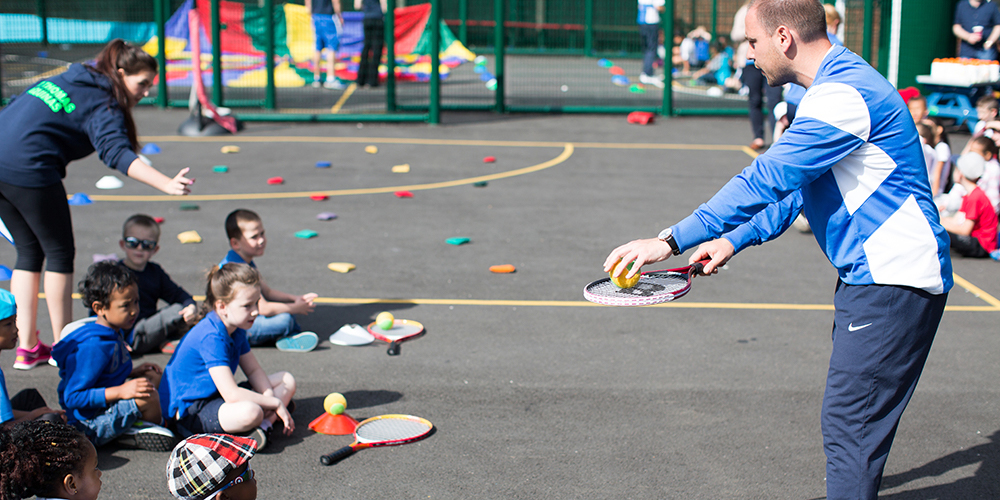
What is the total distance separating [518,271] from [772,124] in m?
5.70

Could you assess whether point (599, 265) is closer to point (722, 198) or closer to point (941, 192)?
point (941, 192)

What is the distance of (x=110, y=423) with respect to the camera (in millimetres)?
4363

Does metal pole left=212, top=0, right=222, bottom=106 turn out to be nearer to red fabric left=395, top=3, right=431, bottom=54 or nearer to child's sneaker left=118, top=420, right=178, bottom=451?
red fabric left=395, top=3, right=431, bottom=54

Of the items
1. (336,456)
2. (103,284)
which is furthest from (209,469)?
(103,284)

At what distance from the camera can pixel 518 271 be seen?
7770mm

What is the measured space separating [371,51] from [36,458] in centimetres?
1669

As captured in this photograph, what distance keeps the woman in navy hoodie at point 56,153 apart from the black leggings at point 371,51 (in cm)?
1261

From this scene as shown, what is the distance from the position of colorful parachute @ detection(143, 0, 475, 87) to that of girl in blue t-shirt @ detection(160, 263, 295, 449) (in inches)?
524

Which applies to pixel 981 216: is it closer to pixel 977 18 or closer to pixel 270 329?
pixel 270 329

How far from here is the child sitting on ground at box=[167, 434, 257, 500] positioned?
2.90 m

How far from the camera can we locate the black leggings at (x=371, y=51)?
17.6 meters

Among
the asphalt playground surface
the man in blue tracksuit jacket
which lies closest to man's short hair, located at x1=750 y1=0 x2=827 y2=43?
the man in blue tracksuit jacket

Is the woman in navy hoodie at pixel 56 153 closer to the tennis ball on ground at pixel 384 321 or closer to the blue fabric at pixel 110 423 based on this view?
the blue fabric at pixel 110 423

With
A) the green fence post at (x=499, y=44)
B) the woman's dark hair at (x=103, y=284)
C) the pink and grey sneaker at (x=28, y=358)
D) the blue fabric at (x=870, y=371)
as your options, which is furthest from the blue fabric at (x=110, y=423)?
the green fence post at (x=499, y=44)
